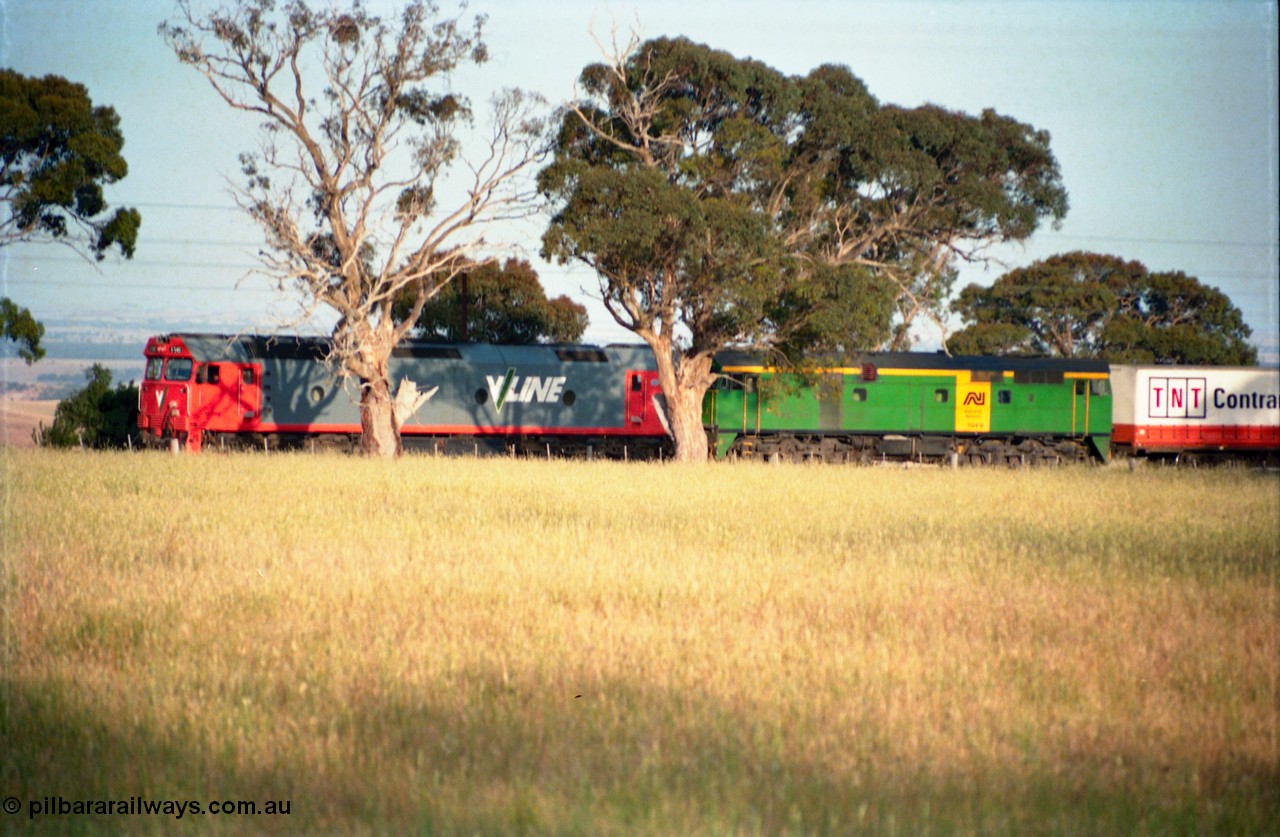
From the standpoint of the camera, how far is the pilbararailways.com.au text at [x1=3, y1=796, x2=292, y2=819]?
625 centimetres

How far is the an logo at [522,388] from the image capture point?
39.8m

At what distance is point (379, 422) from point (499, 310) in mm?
26977

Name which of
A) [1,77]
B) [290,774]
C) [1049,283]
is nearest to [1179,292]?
[1049,283]

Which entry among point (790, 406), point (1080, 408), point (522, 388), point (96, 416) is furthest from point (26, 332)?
point (1080, 408)

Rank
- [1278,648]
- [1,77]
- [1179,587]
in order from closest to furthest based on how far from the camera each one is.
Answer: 1. [1278,648]
2. [1179,587]
3. [1,77]

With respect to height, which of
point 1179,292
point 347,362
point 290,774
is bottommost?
point 290,774

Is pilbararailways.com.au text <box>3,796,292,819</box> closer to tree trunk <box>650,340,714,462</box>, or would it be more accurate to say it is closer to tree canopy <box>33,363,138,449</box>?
tree trunk <box>650,340,714,462</box>

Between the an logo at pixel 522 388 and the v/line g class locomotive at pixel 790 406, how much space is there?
45mm

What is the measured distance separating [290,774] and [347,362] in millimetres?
29650

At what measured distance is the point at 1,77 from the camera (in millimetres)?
33844

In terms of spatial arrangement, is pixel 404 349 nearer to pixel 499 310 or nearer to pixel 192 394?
pixel 192 394

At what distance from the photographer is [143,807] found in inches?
249

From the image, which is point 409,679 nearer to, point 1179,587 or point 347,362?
point 1179,587

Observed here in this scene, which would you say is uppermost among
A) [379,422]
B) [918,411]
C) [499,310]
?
[499,310]
